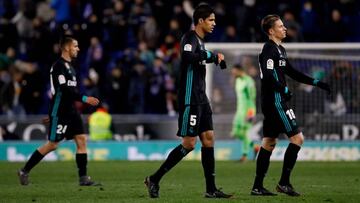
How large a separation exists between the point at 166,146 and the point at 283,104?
12.2 m

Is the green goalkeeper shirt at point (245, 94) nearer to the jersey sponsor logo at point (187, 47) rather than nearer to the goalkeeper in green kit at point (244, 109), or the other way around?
the goalkeeper in green kit at point (244, 109)

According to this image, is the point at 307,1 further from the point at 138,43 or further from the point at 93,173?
the point at 93,173

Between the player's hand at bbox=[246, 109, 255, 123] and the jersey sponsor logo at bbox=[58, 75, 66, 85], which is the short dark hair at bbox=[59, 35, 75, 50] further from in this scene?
the player's hand at bbox=[246, 109, 255, 123]

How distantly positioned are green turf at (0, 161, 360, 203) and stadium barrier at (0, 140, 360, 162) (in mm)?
1983

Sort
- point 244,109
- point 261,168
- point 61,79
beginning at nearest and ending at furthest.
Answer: point 261,168, point 61,79, point 244,109

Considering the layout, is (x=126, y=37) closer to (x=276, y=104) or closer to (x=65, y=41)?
(x=65, y=41)

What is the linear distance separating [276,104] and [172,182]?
3737mm

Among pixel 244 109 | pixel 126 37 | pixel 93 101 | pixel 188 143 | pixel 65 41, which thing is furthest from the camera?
pixel 126 37

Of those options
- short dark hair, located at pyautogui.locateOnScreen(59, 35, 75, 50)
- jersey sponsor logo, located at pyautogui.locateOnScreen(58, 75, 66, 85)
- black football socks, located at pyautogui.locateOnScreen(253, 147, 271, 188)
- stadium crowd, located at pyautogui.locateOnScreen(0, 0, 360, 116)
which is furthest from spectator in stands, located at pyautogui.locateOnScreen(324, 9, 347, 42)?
black football socks, located at pyautogui.locateOnScreen(253, 147, 271, 188)

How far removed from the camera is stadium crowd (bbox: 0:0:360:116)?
2700 centimetres

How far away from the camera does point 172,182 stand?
653 inches

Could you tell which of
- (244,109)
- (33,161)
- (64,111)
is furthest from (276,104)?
(244,109)

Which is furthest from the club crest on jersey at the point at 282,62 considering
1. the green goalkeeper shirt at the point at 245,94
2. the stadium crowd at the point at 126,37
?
the stadium crowd at the point at 126,37

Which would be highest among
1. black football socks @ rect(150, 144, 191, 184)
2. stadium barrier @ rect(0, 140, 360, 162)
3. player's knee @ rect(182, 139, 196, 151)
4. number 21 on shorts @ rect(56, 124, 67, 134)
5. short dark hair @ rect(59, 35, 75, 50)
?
short dark hair @ rect(59, 35, 75, 50)
